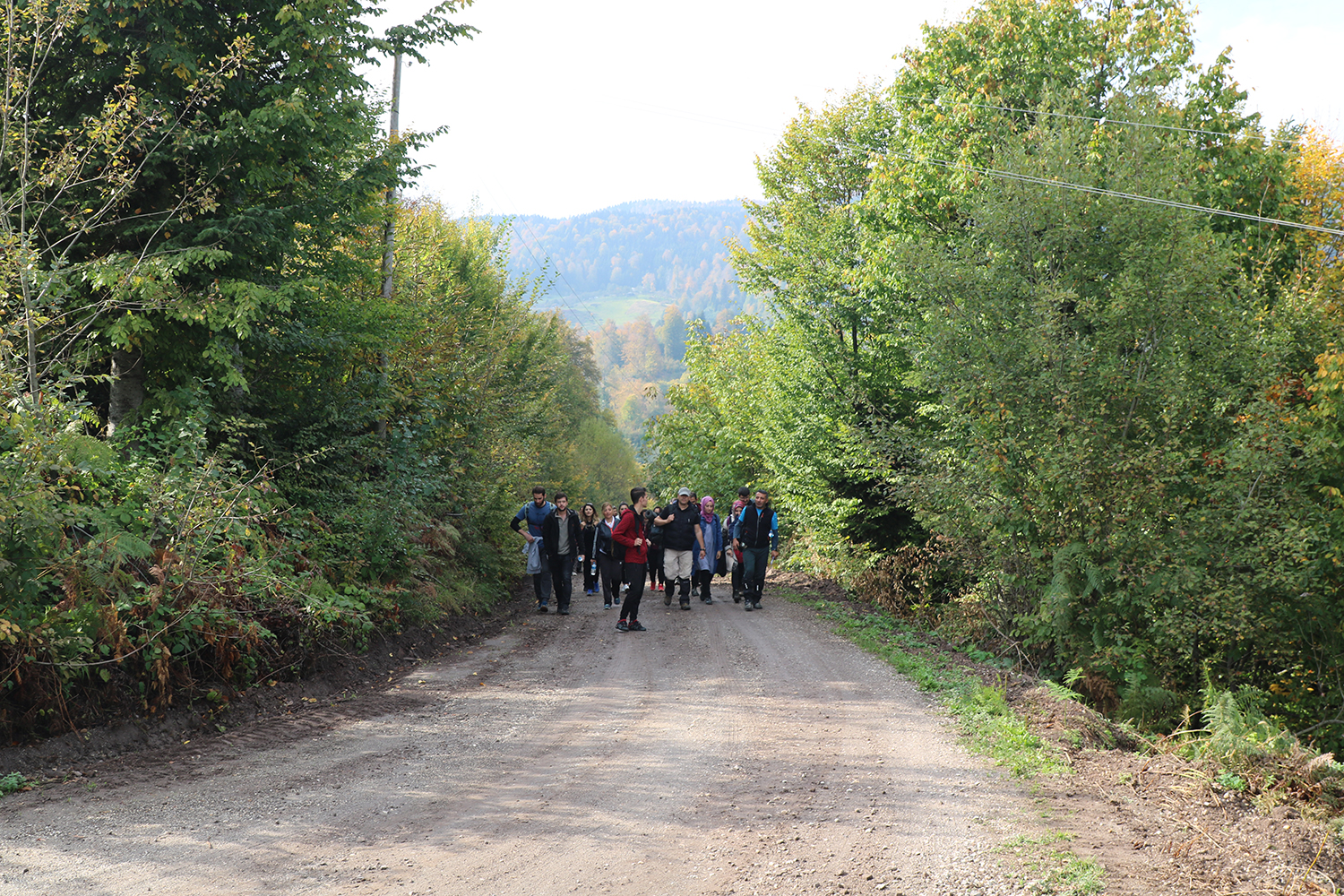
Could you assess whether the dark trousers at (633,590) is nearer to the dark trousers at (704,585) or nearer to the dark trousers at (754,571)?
the dark trousers at (754,571)

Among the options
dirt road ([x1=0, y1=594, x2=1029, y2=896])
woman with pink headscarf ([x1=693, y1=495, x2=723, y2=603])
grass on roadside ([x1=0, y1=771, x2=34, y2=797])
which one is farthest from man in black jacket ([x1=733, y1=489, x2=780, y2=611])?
grass on roadside ([x1=0, y1=771, x2=34, y2=797])

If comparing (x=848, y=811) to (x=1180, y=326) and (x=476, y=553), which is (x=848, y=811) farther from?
(x=476, y=553)

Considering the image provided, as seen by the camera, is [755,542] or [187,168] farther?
[755,542]

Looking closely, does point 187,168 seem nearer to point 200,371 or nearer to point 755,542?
point 200,371

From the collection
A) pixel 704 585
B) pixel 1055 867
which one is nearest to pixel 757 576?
pixel 704 585

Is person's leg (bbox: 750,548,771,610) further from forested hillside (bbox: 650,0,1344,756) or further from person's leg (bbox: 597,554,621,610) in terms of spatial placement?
forested hillside (bbox: 650,0,1344,756)

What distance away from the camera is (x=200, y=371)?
9.77 meters

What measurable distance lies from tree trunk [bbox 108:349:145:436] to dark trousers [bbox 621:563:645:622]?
21.5ft

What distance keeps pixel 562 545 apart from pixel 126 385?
656 centimetres

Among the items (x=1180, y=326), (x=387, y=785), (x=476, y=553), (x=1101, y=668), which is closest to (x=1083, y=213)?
(x=1180, y=326)

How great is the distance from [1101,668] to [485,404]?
442 inches

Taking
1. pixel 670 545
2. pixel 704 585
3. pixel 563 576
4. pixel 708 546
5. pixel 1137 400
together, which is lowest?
pixel 704 585

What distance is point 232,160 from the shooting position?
31.2 ft

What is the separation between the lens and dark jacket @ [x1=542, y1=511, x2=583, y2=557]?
44.4ft
